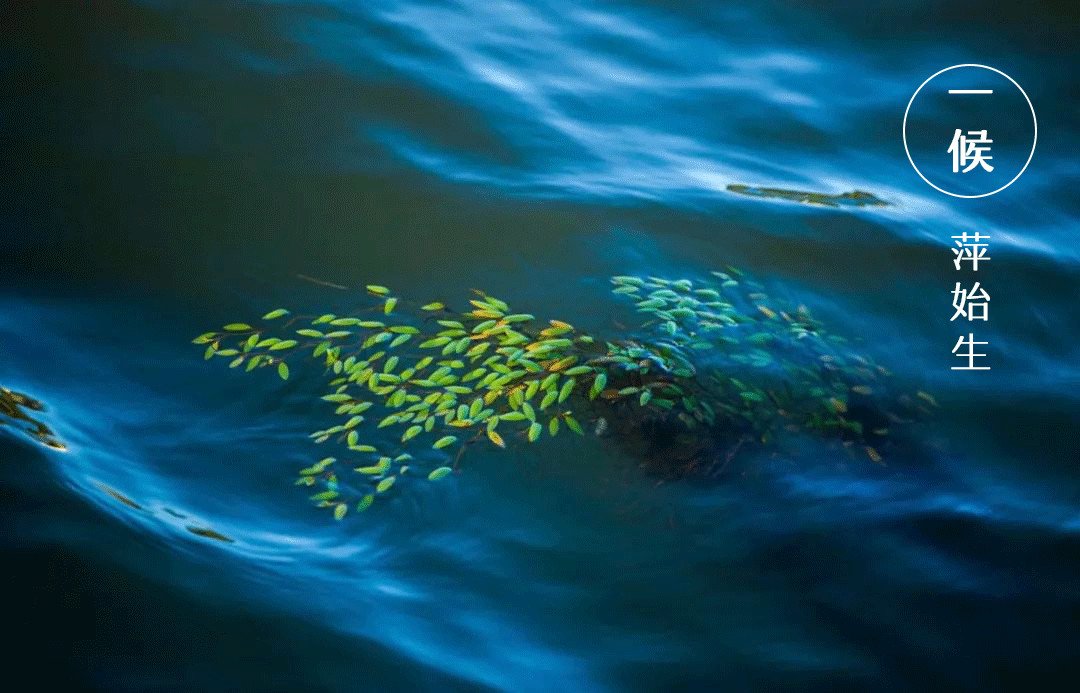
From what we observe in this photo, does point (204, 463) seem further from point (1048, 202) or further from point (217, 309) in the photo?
point (1048, 202)

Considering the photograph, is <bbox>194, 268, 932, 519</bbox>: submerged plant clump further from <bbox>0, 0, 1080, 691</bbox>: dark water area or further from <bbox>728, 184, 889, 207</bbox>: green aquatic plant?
<bbox>728, 184, 889, 207</bbox>: green aquatic plant

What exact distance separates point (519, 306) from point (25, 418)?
7.55 feet

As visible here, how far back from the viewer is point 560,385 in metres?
4.48

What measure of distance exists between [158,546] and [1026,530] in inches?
141

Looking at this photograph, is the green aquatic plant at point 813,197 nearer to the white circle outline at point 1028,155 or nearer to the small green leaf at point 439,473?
the white circle outline at point 1028,155

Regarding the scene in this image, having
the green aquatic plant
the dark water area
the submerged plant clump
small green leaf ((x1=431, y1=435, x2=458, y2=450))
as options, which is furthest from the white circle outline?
small green leaf ((x1=431, y1=435, x2=458, y2=450))

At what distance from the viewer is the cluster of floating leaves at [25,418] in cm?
406

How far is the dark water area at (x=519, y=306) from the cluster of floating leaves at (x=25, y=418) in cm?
7

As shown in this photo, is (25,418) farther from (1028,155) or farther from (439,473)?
(1028,155)

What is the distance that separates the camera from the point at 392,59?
6480 mm

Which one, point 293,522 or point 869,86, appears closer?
point 293,522

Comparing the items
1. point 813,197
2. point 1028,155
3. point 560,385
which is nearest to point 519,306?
point 560,385

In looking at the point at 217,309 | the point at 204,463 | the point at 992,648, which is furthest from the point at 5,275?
the point at 992,648

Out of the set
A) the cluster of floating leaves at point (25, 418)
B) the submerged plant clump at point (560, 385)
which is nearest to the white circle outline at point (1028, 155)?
the submerged plant clump at point (560, 385)
